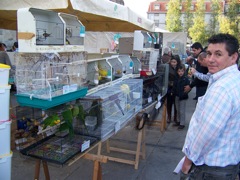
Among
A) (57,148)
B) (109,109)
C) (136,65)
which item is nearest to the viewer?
(57,148)

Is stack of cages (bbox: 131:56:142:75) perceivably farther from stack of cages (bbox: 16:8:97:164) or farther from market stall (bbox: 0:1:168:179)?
stack of cages (bbox: 16:8:97:164)

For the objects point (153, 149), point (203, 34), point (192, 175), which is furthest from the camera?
point (203, 34)

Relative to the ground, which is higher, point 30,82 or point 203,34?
point 203,34

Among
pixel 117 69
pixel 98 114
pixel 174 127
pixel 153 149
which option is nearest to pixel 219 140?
pixel 98 114

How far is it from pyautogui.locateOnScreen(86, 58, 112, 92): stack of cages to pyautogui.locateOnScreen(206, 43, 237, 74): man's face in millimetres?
1583

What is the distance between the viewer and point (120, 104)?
9.64ft

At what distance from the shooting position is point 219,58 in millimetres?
1658

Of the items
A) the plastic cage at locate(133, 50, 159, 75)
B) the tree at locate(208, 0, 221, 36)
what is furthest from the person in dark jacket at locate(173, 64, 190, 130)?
the tree at locate(208, 0, 221, 36)

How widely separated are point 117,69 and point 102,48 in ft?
26.8

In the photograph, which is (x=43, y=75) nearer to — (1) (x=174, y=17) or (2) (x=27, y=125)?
(2) (x=27, y=125)

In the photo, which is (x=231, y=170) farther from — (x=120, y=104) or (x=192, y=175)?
(x=120, y=104)

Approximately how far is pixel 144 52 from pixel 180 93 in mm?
1410

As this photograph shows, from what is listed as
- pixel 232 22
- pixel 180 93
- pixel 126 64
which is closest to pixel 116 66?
pixel 126 64

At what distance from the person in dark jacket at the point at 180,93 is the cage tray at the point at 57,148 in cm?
339
